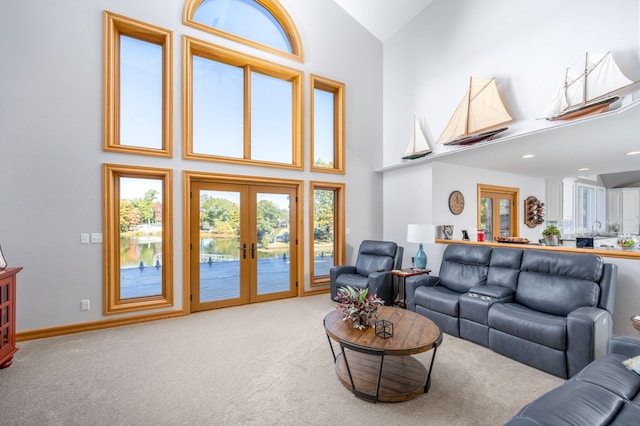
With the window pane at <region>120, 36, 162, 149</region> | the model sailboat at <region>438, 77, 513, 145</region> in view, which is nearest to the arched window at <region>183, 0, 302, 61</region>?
the window pane at <region>120, 36, 162, 149</region>

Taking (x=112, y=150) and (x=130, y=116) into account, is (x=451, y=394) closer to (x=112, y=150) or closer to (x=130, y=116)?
(x=112, y=150)

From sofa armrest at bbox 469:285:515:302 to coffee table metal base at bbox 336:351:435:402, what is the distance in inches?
48.3

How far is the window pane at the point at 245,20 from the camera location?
4.66 metres

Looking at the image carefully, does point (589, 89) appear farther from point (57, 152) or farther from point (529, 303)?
point (57, 152)

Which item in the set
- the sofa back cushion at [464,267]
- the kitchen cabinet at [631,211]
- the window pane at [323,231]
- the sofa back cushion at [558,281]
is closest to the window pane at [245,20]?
the window pane at [323,231]

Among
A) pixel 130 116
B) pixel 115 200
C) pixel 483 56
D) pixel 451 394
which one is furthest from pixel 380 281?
pixel 130 116

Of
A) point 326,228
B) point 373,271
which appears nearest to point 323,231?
point 326,228

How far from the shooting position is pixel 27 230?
341 cm

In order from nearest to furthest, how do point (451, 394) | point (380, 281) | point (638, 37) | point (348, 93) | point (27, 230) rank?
point (451, 394), point (638, 37), point (27, 230), point (380, 281), point (348, 93)

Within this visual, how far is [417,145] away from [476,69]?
4.46ft

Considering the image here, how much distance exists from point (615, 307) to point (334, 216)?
3997mm

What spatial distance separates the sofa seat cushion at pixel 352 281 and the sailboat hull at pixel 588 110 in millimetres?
3130

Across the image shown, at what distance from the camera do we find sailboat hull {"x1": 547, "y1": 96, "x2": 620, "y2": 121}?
289 centimetres

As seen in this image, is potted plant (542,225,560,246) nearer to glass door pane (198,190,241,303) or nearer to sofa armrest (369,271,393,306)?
sofa armrest (369,271,393,306)
